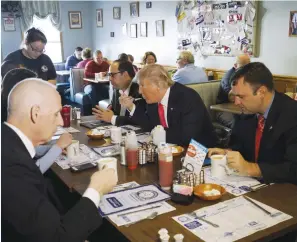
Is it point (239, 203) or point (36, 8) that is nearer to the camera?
point (239, 203)

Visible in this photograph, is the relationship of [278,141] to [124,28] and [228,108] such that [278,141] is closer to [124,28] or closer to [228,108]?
[228,108]

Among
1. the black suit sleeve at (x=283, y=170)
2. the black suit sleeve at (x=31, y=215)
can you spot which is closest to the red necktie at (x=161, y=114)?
the black suit sleeve at (x=283, y=170)

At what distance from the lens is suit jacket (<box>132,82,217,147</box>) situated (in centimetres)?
233

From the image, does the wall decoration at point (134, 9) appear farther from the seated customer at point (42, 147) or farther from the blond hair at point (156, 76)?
the seated customer at point (42, 147)

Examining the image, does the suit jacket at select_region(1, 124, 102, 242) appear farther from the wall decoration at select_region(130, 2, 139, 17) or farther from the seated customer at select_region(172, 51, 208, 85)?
the wall decoration at select_region(130, 2, 139, 17)

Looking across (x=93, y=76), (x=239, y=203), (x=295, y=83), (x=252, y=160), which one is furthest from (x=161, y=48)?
(x=239, y=203)

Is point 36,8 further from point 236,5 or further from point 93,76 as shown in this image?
point 236,5

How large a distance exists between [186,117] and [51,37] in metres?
7.47

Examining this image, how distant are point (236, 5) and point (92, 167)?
395 cm

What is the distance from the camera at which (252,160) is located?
1.96 m

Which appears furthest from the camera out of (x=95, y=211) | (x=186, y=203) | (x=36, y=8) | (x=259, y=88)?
(x=36, y=8)

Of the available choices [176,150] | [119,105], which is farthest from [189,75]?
[176,150]

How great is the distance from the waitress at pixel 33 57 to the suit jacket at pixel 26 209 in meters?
2.56

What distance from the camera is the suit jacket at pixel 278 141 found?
1.63 m
